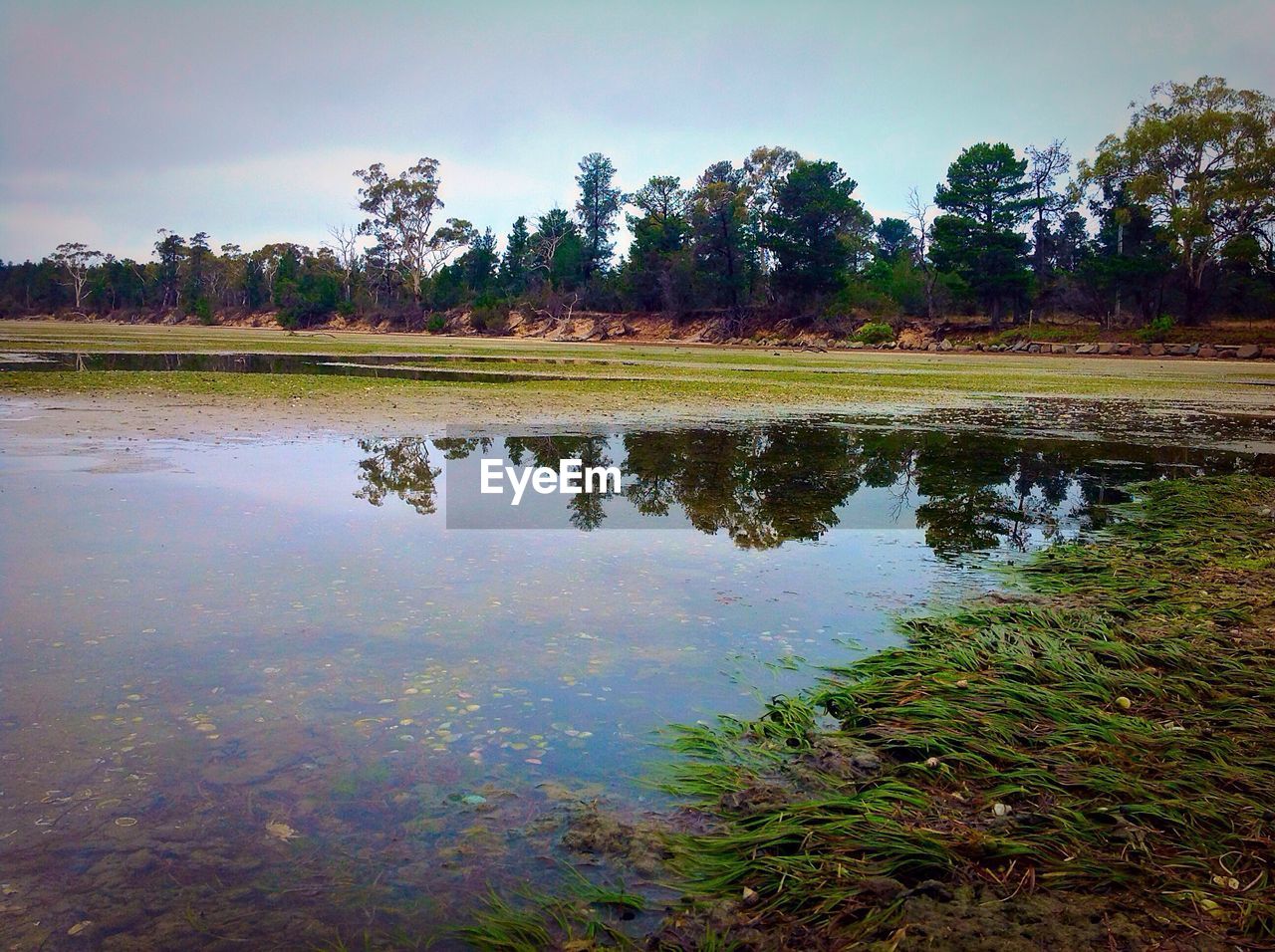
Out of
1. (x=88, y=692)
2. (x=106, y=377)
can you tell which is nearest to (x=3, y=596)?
(x=88, y=692)

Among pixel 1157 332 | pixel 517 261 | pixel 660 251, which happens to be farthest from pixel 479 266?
pixel 1157 332

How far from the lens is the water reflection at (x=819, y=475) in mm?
9594

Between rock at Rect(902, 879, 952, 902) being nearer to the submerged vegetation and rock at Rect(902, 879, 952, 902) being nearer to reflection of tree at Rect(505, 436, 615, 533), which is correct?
the submerged vegetation

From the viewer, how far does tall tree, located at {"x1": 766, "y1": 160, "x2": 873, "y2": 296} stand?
73.9 m

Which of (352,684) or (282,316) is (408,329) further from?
(352,684)

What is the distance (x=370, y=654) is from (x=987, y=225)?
70421mm

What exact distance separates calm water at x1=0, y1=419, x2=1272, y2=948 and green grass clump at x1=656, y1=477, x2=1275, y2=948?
1.26 feet

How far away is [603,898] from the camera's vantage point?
10.5 feet

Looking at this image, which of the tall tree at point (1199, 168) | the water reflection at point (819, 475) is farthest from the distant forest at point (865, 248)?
the water reflection at point (819, 475)

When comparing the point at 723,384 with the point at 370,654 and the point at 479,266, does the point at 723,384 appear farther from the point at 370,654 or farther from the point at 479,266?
the point at 479,266

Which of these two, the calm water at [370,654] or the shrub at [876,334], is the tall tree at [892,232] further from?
the calm water at [370,654]

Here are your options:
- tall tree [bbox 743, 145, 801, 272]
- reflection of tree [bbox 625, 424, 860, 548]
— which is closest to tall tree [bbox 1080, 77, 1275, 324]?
tall tree [bbox 743, 145, 801, 272]

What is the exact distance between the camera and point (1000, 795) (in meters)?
3.96

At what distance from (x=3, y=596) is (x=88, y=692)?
2.11 metres
